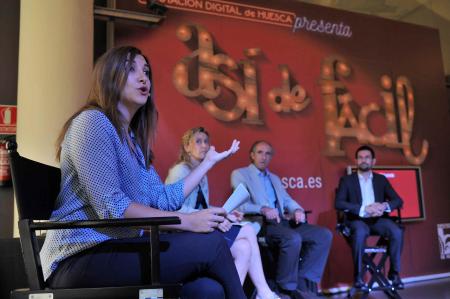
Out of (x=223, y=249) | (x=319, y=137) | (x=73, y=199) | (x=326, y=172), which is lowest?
(x=223, y=249)

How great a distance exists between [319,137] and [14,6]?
325 cm

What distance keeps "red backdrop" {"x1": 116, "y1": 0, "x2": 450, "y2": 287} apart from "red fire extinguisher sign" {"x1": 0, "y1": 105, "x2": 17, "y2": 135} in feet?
3.82

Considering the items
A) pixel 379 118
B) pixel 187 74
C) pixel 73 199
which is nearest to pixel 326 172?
pixel 379 118

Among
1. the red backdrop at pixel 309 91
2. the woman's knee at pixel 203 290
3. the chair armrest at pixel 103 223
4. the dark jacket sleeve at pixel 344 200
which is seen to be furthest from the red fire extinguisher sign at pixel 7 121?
the dark jacket sleeve at pixel 344 200

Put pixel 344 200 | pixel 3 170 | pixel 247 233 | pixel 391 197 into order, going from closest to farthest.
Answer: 1. pixel 247 233
2. pixel 3 170
3. pixel 344 200
4. pixel 391 197

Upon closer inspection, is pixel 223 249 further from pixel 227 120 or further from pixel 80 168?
pixel 227 120

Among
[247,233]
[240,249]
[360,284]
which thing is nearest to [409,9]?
[360,284]

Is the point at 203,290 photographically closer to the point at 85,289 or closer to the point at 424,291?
the point at 85,289

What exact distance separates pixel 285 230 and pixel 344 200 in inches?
38.0

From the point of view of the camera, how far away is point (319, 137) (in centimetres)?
484

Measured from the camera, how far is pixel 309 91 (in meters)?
4.89

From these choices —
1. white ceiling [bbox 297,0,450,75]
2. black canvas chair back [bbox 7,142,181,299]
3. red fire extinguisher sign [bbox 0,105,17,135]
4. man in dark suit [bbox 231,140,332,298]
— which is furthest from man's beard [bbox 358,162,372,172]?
black canvas chair back [bbox 7,142,181,299]

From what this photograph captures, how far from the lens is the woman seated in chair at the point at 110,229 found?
1212 mm

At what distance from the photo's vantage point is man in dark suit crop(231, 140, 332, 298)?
3584 millimetres
